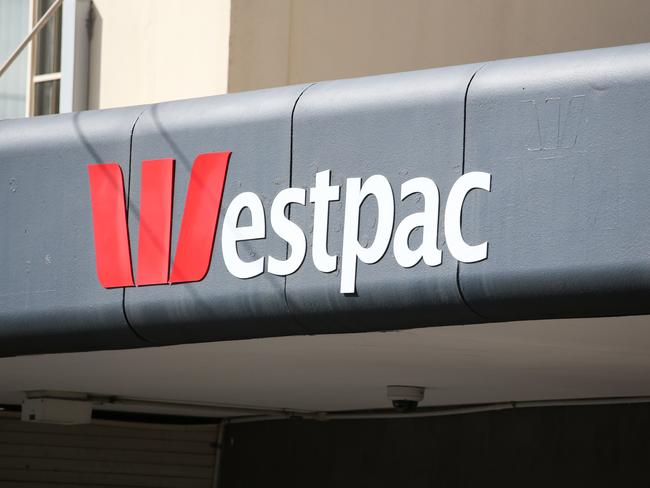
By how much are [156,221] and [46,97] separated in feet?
13.2

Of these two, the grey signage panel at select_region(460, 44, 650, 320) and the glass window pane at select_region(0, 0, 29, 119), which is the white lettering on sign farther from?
the glass window pane at select_region(0, 0, 29, 119)

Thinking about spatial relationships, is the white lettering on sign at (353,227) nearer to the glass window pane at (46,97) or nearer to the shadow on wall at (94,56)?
the shadow on wall at (94,56)

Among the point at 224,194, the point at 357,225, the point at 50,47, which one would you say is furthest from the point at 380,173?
the point at 50,47

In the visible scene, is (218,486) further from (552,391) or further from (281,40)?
(281,40)

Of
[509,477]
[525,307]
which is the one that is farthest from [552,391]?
[525,307]

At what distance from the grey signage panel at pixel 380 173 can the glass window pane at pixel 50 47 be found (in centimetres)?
465

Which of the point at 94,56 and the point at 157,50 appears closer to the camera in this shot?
the point at 157,50

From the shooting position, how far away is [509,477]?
41.7 ft

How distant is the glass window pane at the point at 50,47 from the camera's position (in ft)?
39.1

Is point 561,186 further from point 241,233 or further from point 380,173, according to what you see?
point 241,233

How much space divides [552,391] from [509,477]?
55.0 inches

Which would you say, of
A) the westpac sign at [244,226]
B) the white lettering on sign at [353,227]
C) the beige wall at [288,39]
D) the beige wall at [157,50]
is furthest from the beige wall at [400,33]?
the white lettering on sign at [353,227]

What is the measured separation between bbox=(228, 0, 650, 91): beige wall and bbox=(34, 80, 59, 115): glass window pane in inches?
96.7

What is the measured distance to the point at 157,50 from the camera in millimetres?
10719
